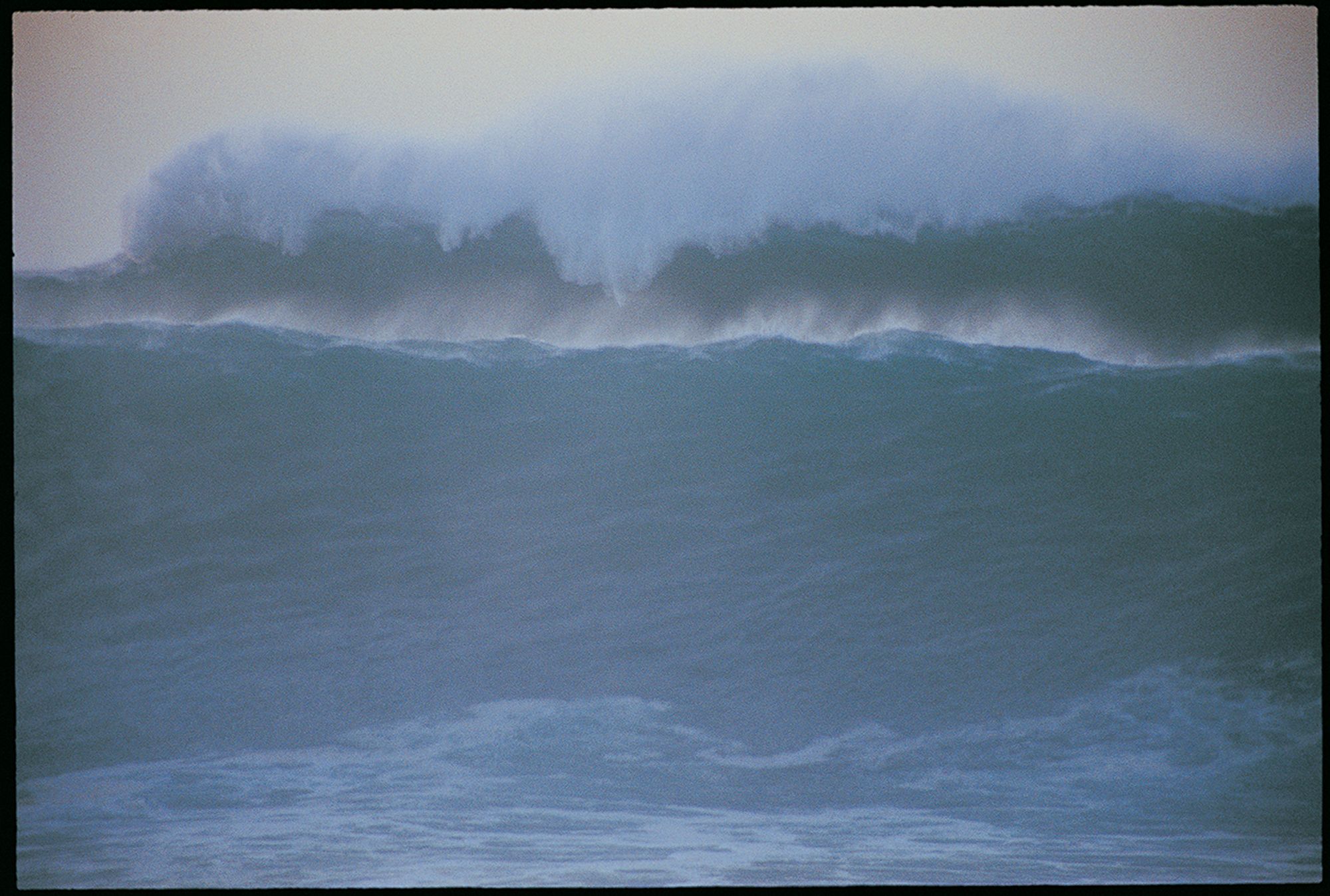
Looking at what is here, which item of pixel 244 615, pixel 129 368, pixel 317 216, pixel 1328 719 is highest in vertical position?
pixel 317 216

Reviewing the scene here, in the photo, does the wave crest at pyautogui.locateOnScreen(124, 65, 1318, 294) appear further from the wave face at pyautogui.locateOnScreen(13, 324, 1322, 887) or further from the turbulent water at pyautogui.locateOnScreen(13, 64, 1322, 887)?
the wave face at pyautogui.locateOnScreen(13, 324, 1322, 887)

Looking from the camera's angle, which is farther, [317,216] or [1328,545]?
[317,216]

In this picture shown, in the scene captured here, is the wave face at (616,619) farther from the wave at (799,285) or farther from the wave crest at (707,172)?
the wave crest at (707,172)

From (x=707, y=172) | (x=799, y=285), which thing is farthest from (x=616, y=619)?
(x=707, y=172)

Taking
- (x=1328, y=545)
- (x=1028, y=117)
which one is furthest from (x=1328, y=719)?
(x=1028, y=117)

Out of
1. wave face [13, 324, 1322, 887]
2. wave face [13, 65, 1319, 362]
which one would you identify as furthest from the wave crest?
wave face [13, 324, 1322, 887]

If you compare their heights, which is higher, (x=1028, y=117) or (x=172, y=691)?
(x=1028, y=117)

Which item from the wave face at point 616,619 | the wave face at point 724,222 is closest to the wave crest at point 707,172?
the wave face at point 724,222

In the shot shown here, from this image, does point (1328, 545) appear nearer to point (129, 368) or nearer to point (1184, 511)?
point (1184, 511)
